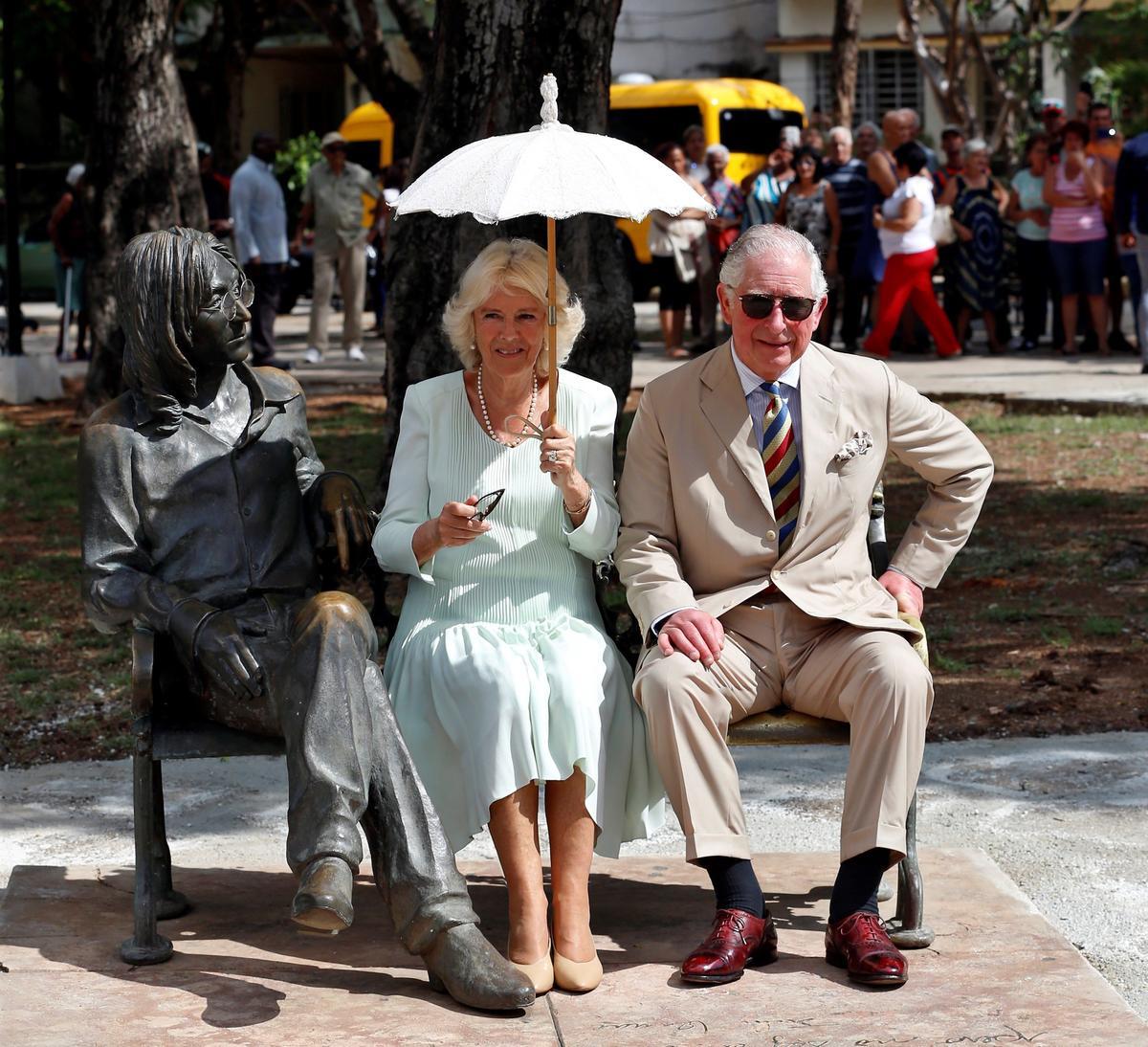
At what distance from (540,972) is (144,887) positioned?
2.99 feet

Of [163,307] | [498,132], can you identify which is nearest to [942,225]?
[498,132]

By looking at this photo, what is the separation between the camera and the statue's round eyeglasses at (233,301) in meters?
4.46

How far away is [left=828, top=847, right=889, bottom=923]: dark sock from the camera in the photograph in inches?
165

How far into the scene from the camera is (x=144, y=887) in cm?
425

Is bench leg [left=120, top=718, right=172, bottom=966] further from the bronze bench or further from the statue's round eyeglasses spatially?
the statue's round eyeglasses

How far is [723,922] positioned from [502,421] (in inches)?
51.7

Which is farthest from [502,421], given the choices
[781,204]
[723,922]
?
[781,204]

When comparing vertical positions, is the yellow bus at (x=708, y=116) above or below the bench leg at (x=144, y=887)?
above

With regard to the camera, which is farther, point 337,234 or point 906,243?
point 337,234

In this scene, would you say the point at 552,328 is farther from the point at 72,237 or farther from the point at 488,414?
the point at 72,237

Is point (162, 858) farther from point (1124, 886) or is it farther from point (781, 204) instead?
point (781, 204)

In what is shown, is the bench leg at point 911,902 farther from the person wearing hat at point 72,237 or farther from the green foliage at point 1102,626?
the person wearing hat at point 72,237

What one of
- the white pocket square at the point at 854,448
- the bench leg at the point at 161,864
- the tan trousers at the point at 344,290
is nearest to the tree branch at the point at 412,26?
the tan trousers at the point at 344,290

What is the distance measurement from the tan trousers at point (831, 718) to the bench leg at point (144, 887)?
112 centimetres
